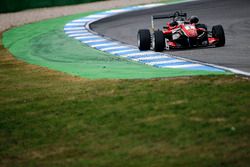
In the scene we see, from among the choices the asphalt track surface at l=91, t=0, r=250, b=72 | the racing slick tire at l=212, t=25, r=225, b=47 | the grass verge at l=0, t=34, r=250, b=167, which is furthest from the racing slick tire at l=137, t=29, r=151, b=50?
the grass verge at l=0, t=34, r=250, b=167

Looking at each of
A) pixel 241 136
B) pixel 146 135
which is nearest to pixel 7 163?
pixel 146 135

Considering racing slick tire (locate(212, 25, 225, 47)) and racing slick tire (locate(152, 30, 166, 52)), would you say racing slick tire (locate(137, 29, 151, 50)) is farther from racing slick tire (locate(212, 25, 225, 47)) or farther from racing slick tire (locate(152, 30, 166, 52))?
racing slick tire (locate(212, 25, 225, 47))

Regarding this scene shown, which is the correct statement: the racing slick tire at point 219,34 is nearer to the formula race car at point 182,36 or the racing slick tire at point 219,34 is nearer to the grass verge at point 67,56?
the formula race car at point 182,36

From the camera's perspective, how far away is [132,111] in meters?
9.64

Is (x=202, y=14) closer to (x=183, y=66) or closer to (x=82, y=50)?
(x=82, y=50)

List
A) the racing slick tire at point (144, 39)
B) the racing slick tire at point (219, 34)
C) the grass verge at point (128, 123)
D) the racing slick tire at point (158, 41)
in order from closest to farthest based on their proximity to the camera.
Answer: the grass verge at point (128, 123)
the racing slick tire at point (158, 41)
the racing slick tire at point (219, 34)
the racing slick tire at point (144, 39)

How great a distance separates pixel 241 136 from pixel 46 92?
16.5 feet

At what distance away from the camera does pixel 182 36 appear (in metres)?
15.9

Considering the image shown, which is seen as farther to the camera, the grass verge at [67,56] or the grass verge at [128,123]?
the grass verge at [67,56]

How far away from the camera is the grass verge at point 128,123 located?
7.60 meters

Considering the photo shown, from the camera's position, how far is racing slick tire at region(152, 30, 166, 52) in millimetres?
15773

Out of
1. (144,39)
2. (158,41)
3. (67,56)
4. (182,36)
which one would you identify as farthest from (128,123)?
(67,56)

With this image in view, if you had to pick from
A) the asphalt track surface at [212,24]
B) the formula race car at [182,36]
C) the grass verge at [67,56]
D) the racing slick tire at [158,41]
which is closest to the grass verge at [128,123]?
the grass verge at [67,56]

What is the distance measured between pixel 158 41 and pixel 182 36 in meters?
0.67
